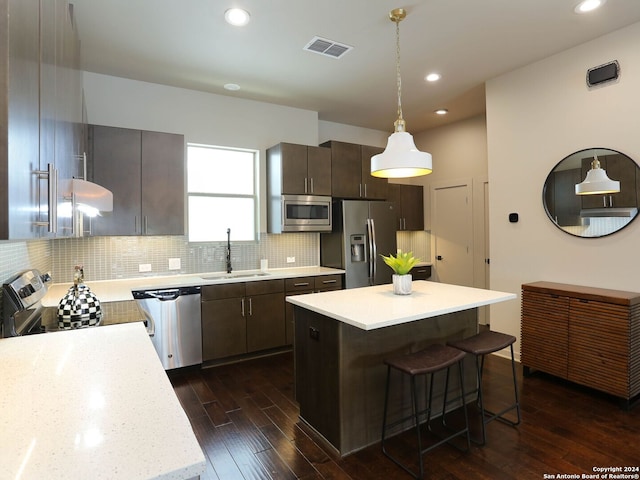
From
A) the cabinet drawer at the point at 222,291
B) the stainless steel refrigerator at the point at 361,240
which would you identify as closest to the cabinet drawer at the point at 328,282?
the stainless steel refrigerator at the point at 361,240

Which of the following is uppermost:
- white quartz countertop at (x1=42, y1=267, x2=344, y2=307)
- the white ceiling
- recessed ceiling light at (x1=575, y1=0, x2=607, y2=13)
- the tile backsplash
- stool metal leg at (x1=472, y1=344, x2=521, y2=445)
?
the white ceiling

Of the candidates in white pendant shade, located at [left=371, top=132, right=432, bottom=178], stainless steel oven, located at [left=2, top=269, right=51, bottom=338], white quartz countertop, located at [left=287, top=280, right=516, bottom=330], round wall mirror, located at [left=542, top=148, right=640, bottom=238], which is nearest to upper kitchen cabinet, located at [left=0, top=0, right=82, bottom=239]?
stainless steel oven, located at [left=2, top=269, right=51, bottom=338]

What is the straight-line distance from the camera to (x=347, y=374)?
222cm

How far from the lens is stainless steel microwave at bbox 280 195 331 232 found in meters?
4.26

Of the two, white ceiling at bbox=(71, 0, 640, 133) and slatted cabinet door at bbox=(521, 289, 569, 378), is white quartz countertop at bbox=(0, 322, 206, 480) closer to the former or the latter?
white ceiling at bbox=(71, 0, 640, 133)

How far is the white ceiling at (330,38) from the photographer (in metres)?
2.61

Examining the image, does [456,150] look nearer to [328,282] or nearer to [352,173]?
[352,173]

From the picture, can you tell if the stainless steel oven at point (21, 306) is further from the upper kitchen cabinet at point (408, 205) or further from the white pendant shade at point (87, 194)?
the upper kitchen cabinet at point (408, 205)

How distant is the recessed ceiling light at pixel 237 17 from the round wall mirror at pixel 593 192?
313cm

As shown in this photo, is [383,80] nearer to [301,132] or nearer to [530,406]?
[301,132]

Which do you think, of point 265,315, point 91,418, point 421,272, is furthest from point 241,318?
point 421,272

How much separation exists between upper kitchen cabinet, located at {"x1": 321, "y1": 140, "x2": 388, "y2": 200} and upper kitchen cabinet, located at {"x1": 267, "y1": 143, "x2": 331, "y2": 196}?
4.5 inches

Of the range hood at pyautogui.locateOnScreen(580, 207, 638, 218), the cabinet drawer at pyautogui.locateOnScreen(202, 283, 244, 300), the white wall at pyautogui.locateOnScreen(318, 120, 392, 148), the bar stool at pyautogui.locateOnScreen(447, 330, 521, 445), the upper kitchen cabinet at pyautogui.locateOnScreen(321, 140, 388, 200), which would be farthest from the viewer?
the white wall at pyautogui.locateOnScreen(318, 120, 392, 148)

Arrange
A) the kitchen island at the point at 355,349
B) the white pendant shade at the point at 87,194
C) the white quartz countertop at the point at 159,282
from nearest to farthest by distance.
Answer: the white pendant shade at the point at 87,194 → the kitchen island at the point at 355,349 → the white quartz countertop at the point at 159,282
